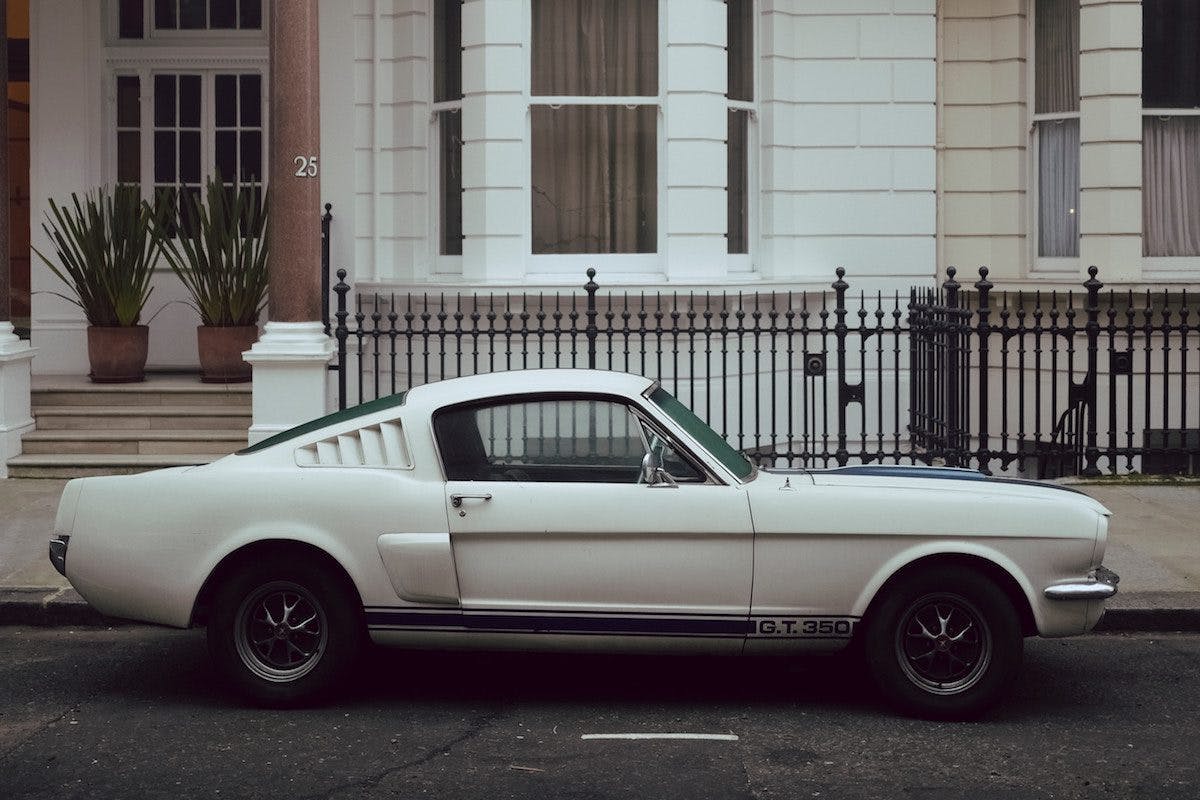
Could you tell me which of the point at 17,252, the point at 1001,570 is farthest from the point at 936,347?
the point at 17,252

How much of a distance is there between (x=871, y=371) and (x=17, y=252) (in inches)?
306

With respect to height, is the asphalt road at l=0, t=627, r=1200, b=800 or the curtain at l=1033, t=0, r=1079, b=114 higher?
the curtain at l=1033, t=0, r=1079, b=114

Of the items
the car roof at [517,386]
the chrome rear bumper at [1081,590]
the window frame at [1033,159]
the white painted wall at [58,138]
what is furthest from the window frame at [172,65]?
the chrome rear bumper at [1081,590]

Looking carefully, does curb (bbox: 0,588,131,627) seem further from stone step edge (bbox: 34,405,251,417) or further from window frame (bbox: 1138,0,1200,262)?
window frame (bbox: 1138,0,1200,262)

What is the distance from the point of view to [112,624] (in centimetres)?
826

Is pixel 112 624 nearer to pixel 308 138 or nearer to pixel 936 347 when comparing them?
pixel 308 138

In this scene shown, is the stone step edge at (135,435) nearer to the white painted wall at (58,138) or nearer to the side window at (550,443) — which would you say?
the white painted wall at (58,138)

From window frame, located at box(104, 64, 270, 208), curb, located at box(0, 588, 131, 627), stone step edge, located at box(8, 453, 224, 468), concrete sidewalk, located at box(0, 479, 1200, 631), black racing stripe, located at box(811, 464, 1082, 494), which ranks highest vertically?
window frame, located at box(104, 64, 270, 208)

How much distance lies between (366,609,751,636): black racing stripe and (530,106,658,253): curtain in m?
6.78

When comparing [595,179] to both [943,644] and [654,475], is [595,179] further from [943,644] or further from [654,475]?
[943,644]

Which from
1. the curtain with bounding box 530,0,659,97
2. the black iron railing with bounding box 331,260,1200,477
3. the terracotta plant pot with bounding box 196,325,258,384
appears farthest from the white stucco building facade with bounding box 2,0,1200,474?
the terracotta plant pot with bounding box 196,325,258,384

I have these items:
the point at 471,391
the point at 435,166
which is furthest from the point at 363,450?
the point at 435,166

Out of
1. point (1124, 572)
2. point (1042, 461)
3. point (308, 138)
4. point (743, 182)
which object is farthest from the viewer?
point (743, 182)

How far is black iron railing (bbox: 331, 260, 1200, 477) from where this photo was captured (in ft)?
38.9
